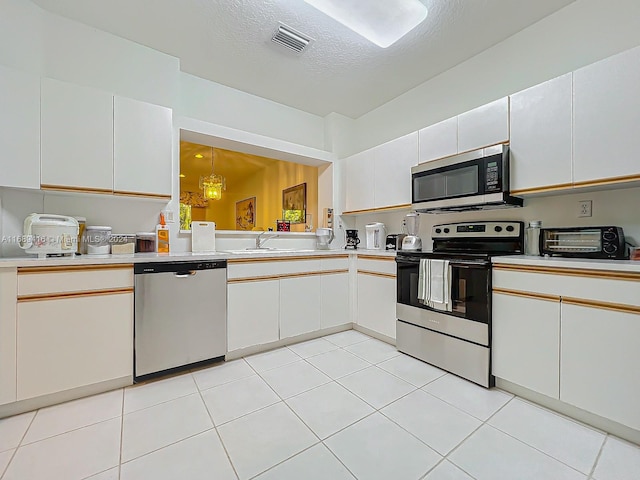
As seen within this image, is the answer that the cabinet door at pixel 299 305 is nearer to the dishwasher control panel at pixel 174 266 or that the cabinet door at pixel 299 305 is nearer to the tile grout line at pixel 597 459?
the dishwasher control panel at pixel 174 266

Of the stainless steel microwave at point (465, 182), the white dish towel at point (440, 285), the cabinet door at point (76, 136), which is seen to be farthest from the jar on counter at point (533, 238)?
the cabinet door at point (76, 136)

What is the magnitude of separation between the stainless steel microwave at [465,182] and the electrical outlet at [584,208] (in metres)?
0.35

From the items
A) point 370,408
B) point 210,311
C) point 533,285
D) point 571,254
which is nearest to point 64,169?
point 210,311

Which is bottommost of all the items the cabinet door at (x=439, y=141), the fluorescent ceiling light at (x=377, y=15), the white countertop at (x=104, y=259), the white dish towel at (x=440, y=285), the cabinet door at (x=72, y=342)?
the cabinet door at (x=72, y=342)

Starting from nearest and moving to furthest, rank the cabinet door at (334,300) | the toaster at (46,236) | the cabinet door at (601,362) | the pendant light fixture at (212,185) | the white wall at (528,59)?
the cabinet door at (601,362)
the toaster at (46,236)
the white wall at (528,59)
the cabinet door at (334,300)
the pendant light fixture at (212,185)

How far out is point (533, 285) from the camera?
175 centimetres

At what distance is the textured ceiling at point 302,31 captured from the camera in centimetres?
207

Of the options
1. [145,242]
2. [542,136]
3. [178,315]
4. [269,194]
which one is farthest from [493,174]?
[269,194]

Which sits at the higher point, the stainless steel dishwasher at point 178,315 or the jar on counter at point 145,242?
the jar on counter at point 145,242

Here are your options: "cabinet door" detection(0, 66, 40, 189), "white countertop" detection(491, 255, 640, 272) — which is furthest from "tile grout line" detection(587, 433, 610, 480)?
"cabinet door" detection(0, 66, 40, 189)

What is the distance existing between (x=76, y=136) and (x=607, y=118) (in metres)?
3.44

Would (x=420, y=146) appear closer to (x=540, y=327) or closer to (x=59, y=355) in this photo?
(x=540, y=327)

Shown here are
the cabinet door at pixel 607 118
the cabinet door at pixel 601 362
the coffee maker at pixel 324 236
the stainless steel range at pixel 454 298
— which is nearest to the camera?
the cabinet door at pixel 601 362

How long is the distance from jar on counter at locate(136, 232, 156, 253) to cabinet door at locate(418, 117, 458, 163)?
8.35 ft
